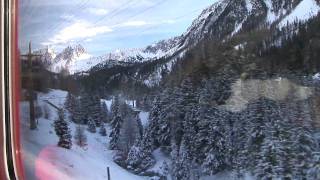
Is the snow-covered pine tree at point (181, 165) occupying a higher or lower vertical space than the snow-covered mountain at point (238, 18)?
lower

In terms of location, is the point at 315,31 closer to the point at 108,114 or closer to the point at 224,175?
the point at 224,175

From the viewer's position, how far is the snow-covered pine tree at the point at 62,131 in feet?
8.82

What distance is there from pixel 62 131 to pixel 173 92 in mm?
686

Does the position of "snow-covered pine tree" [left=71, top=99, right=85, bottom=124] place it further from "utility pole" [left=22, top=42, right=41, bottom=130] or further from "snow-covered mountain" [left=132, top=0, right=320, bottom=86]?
"snow-covered mountain" [left=132, top=0, right=320, bottom=86]

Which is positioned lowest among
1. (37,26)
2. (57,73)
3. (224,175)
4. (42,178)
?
(42,178)

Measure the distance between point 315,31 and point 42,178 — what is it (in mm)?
1494

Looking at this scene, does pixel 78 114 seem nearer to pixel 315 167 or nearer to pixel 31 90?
pixel 31 90

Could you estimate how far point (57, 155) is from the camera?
2717 mm

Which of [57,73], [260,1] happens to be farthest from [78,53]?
[260,1]

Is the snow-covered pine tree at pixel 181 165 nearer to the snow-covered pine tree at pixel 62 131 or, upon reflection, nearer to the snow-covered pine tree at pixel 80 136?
the snow-covered pine tree at pixel 80 136

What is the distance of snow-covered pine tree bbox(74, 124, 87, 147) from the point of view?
2588 mm

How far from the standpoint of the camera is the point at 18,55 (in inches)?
110

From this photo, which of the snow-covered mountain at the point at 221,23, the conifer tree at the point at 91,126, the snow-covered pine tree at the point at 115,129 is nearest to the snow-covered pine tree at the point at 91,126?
the conifer tree at the point at 91,126

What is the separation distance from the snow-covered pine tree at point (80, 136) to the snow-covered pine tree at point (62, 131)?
0.18ft
